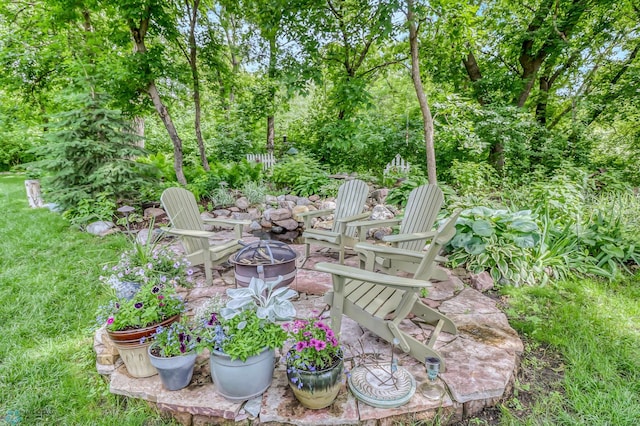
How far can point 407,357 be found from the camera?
5.96 ft

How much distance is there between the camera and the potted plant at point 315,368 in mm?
1363

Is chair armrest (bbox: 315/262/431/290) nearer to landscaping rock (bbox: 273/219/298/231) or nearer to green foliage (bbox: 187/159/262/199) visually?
landscaping rock (bbox: 273/219/298/231)

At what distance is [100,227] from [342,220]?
359 centimetres

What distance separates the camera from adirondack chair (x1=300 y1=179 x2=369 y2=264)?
3.09 metres

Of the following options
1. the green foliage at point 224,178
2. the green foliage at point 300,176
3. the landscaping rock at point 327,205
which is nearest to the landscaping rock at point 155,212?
the green foliage at point 224,178

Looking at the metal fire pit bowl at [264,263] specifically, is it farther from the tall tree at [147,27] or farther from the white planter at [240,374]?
the tall tree at [147,27]

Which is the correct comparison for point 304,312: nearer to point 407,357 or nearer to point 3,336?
point 407,357

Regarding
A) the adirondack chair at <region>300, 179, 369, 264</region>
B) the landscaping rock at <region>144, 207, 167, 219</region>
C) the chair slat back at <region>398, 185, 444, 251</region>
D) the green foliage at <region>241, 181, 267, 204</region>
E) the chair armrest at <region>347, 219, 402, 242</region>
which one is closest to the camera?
the chair slat back at <region>398, 185, 444, 251</region>

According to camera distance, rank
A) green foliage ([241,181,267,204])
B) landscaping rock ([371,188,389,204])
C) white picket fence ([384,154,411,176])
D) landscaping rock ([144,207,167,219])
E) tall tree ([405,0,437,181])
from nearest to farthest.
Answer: tall tree ([405,0,437,181])
landscaping rock ([144,207,167,219])
landscaping rock ([371,188,389,204])
green foliage ([241,181,267,204])
white picket fence ([384,154,411,176])

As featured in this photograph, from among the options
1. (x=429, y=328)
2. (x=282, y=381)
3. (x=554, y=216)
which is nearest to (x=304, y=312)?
(x=282, y=381)

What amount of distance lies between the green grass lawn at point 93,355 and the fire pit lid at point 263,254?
3.73ft

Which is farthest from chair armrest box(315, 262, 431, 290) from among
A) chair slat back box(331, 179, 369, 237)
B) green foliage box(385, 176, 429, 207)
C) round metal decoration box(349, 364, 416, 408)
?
green foliage box(385, 176, 429, 207)

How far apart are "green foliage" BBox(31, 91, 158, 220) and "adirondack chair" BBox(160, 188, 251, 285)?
2.28 m

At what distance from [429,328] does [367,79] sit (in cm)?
484
